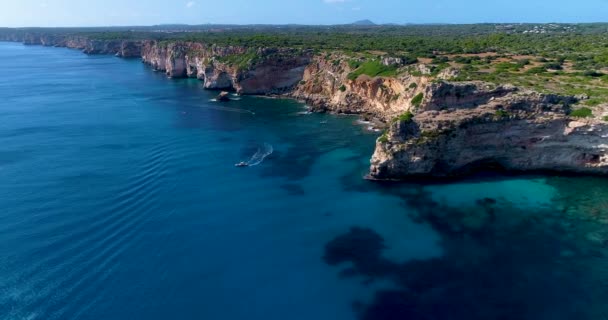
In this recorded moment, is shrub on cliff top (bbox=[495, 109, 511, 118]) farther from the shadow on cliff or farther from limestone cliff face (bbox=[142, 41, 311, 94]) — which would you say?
limestone cliff face (bbox=[142, 41, 311, 94])

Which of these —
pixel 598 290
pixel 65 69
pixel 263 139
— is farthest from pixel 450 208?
pixel 65 69

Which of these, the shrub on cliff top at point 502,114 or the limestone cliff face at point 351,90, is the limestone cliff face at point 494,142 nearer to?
the shrub on cliff top at point 502,114

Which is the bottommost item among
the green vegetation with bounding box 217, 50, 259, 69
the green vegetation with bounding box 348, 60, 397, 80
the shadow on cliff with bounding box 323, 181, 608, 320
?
the shadow on cliff with bounding box 323, 181, 608, 320

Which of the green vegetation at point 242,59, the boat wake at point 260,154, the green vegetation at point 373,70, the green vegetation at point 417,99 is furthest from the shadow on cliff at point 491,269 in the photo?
the green vegetation at point 242,59

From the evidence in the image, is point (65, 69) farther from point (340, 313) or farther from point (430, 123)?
point (340, 313)

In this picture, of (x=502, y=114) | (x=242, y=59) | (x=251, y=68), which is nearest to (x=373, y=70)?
(x=251, y=68)

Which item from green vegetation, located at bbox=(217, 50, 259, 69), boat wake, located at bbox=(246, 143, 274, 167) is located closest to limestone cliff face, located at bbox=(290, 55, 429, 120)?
green vegetation, located at bbox=(217, 50, 259, 69)

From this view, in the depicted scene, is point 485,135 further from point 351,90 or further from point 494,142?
point 351,90
